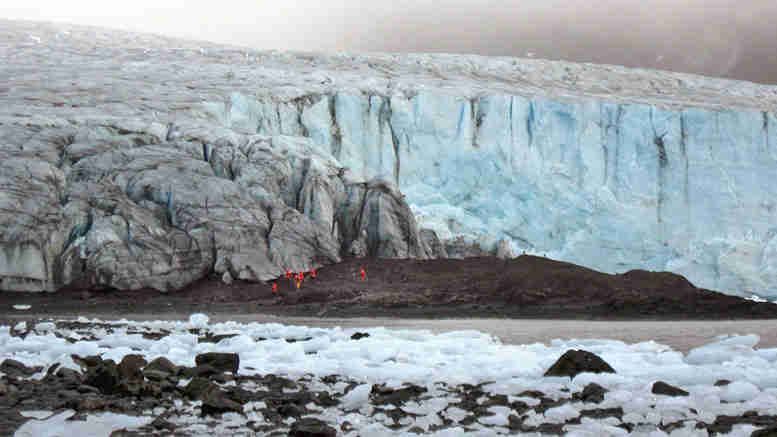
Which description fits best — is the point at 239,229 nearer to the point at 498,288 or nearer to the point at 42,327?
the point at 498,288

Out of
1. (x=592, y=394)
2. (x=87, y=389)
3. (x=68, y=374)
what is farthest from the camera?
(x=68, y=374)

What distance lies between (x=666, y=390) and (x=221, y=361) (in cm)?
574

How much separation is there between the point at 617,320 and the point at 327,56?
36.2m

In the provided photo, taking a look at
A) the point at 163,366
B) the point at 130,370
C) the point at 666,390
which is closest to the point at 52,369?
the point at 163,366

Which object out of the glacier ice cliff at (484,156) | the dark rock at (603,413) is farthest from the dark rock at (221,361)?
the glacier ice cliff at (484,156)

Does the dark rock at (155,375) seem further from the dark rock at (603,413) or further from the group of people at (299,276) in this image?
the group of people at (299,276)

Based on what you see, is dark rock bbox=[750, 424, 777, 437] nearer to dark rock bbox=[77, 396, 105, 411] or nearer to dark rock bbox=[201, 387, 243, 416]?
dark rock bbox=[201, 387, 243, 416]

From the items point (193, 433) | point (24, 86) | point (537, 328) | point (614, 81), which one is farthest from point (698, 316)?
point (24, 86)

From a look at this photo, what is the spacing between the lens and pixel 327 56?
2108 inches

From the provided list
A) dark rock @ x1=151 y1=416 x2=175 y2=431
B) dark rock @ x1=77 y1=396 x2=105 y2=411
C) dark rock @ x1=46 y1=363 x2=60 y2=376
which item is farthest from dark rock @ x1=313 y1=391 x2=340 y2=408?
dark rock @ x1=46 y1=363 x2=60 y2=376

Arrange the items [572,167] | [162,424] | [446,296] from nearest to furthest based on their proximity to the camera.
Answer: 1. [162,424]
2. [446,296]
3. [572,167]

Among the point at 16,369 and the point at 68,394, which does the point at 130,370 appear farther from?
the point at 16,369

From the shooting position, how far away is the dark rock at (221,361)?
10008 mm

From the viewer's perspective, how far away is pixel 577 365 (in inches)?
349
